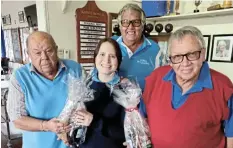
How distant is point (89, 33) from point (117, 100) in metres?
1.83

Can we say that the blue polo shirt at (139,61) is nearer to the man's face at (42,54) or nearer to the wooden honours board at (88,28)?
the man's face at (42,54)

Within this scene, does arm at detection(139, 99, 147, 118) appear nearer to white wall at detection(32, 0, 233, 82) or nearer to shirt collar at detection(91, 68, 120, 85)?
shirt collar at detection(91, 68, 120, 85)

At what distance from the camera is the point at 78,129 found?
1086 millimetres

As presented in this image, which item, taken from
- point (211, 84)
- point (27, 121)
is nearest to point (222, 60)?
point (211, 84)

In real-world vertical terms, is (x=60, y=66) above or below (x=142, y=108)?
above

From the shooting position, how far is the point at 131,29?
1452 millimetres

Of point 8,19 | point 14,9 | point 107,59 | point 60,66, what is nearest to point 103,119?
point 107,59

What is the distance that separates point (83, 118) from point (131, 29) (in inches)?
28.9

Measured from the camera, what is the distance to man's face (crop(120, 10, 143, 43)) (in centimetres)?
143

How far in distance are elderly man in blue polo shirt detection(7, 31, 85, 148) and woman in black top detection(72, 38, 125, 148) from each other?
0.72 feet

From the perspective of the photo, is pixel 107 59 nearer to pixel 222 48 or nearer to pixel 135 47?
pixel 135 47

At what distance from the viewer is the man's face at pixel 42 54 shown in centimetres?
115

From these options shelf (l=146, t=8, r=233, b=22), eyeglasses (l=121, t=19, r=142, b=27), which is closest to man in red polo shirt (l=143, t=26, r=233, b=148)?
eyeglasses (l=121, t=19, r=142, b=27)

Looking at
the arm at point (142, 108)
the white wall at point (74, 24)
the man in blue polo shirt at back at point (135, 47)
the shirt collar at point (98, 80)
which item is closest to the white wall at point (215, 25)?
the white wall at point (74, 24)
